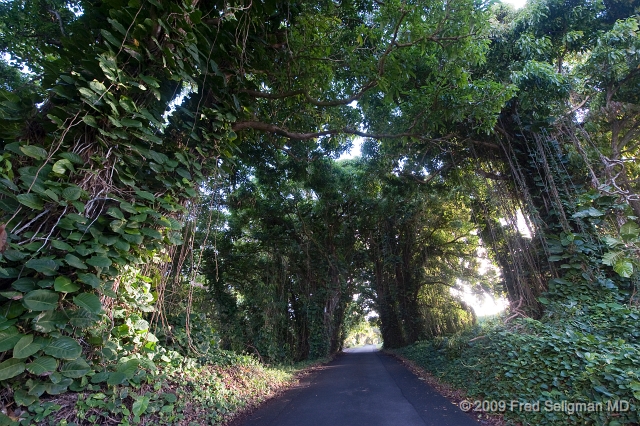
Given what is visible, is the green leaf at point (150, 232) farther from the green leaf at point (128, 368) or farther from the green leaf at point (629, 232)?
the green leaf at point (629, 232)

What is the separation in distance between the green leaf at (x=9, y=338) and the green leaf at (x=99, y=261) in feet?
2.24

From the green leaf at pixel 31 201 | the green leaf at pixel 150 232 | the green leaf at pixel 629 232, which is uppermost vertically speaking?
the green leaf at pixel 629 232

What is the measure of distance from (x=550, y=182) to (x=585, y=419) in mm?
4771

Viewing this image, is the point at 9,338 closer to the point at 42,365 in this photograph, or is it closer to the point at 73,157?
the point at 42,365

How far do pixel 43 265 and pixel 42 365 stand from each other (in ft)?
2.61

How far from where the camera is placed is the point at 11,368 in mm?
2467

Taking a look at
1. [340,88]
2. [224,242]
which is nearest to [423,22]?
[340,88]

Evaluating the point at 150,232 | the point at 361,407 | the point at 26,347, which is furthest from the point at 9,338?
the point at 361,407

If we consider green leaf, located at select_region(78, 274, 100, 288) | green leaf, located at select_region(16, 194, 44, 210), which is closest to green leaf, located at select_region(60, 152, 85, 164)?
green leaf, located at select_region(16, 194, 44, 210)

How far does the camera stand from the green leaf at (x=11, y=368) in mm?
2418

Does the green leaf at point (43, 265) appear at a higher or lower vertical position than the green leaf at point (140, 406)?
higher

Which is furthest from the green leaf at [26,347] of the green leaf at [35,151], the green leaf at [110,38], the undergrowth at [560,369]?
the undergrowth at [560,369]

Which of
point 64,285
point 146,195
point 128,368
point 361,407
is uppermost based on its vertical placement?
point 146,195

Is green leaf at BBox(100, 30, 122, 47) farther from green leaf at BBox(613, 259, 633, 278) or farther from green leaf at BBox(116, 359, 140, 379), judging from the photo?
green leaf at BBox(613, 259, 633, 278)
